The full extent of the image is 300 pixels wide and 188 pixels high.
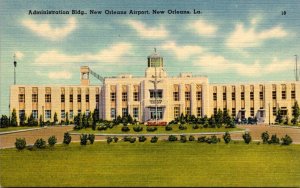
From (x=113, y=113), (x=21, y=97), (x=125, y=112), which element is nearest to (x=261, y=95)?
(x=125, y=112)

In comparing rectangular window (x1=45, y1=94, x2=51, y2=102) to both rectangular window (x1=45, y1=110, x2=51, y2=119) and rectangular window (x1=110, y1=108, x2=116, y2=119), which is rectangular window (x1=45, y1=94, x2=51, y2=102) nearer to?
rectangular window (x1=45, y1=110, x2=51, y2=119)

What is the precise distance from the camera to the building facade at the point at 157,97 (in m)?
48.0

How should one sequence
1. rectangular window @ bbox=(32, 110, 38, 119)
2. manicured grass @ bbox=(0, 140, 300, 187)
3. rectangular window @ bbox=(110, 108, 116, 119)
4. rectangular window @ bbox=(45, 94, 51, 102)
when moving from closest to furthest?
manicured grass @ bbox=(0, 140, 300, 187) < rectangular window @ bbox=(110, 108, 116, 119) < rectangular window @ bbox=(32, 110, 38, 119) < rectangular window @ bbox=(45, 94, 51, 102)

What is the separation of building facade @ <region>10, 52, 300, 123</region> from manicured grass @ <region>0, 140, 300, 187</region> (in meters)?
26.1

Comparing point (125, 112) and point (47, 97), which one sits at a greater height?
point (47, 97)

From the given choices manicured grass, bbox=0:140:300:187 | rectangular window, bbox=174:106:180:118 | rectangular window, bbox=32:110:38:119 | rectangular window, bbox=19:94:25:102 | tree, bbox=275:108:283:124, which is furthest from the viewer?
rectangular window, bbox=32:110:38:119

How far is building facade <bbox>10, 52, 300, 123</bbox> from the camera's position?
4797 centimetres

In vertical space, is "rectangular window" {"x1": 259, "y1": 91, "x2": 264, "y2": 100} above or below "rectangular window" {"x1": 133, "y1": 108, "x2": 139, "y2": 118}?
above

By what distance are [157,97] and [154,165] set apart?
31.5 m

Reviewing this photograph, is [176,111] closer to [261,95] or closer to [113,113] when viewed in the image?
[113,113]

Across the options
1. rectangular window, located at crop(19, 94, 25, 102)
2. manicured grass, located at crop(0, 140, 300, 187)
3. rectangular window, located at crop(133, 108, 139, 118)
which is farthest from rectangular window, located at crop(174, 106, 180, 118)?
manicured grass, located at crop(0, 140, 300, 187)

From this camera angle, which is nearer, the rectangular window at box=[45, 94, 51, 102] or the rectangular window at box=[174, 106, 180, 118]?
the rectangular window at box=[174, 106, 180, 118]

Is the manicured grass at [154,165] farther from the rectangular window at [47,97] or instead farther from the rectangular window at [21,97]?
the rectangular window at [21,97]

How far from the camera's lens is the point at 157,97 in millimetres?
47938
